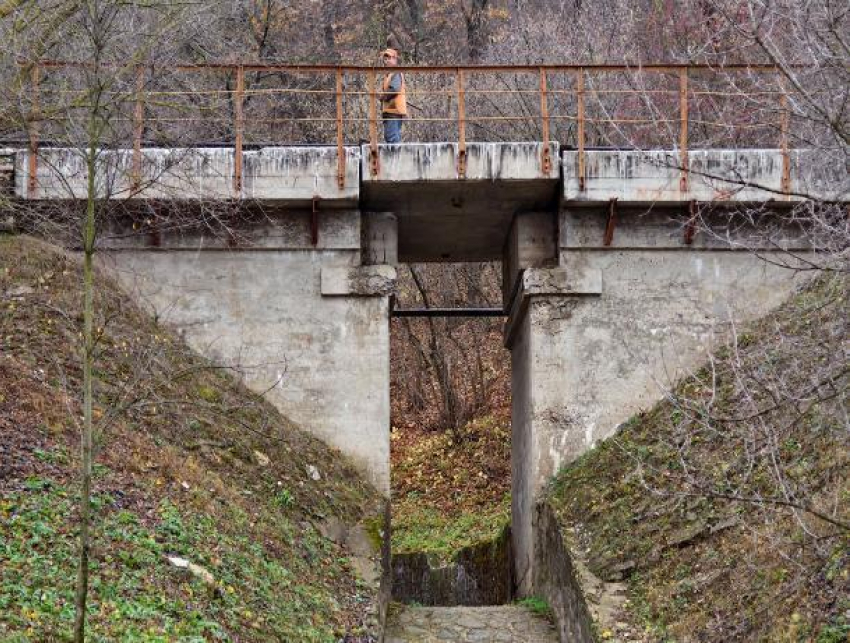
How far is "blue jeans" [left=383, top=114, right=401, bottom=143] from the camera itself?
13.9 metres

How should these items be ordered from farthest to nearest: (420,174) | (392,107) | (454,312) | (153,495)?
(454,312)
(392,107)
(420,174)
(153,495)

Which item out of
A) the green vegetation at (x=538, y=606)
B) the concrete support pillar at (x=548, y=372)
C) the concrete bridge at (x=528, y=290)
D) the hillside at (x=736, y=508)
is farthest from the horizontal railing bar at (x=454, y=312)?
the green vegetation at (x=538, y=606)

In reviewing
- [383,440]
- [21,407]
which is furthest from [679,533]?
[21,407]

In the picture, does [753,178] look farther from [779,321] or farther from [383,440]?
[383,440]

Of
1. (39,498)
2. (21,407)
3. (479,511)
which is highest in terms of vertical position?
(21,407)

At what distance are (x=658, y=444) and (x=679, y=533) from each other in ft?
5.53

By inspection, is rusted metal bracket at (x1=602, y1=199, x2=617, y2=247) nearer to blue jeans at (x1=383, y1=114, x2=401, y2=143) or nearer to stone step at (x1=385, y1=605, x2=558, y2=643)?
blue jeans at (x1=383, y1=114, x2=401, y2=143)

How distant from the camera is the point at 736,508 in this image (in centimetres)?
999

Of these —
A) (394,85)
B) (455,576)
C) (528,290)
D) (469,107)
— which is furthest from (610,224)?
(469,107)

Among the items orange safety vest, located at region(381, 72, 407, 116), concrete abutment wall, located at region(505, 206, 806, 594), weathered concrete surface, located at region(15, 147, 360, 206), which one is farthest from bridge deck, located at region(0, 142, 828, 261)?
orange safety vest, located at region(381, 72, 407, 116)

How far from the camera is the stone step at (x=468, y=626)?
463 inches

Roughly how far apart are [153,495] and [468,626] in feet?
13.3

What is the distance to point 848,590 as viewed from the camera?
25.3 feet

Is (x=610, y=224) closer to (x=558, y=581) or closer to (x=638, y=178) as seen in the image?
(x=638, y=178)
